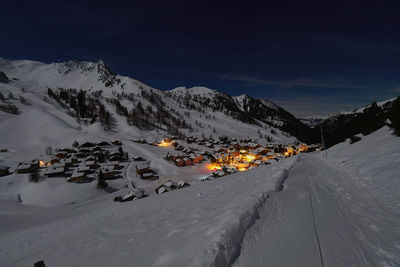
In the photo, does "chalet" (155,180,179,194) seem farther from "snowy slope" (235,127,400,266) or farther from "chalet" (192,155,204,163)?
"chalet" (192,155,204,163)

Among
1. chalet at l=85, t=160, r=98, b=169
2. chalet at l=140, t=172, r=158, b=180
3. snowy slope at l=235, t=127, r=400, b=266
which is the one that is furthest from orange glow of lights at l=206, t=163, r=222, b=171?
snowy slope at l=235, t=127, r=400, b=266

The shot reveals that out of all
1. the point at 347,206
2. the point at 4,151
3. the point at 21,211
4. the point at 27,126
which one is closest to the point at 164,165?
→ the point at 21,211

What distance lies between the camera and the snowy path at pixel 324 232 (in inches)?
133

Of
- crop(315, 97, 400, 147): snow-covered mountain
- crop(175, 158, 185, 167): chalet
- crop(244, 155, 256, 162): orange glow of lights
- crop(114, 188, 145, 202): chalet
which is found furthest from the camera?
crop(244, 155, 256, 162): orange glow of lights

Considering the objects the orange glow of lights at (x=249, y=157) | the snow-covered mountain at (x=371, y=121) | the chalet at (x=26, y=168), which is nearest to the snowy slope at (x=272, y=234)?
the snow-covered mountain at (x=371, y=121)

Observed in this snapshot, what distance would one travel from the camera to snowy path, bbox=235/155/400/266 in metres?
3.38

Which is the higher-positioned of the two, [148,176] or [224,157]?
[224,157]

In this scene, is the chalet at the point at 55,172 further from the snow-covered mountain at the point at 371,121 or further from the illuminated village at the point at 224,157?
the snow-covered mountain at the point at 371,121

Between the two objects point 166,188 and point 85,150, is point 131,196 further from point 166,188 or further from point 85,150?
point 85,150

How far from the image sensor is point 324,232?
4.26 m

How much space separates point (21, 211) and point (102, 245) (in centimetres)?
2591

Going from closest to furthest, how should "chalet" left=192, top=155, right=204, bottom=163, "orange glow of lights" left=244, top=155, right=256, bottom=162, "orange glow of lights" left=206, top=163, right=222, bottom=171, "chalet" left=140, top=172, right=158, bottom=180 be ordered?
"chalet" left=140, top=172, right=158, bottom=180, "orange glow of lights" left=206, top=163, right=222, bottom=171, "chalet" left=192, top=155, right=204, bottom=163, "orange glow of lights" left=244, top=155, right=256, bottom=162

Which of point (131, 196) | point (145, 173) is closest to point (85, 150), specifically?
point (145, 173)

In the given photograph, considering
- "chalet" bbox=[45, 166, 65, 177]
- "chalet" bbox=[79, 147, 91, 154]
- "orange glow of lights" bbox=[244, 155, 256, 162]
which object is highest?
"chalet" bbox=[79, 147, 91, 154]
